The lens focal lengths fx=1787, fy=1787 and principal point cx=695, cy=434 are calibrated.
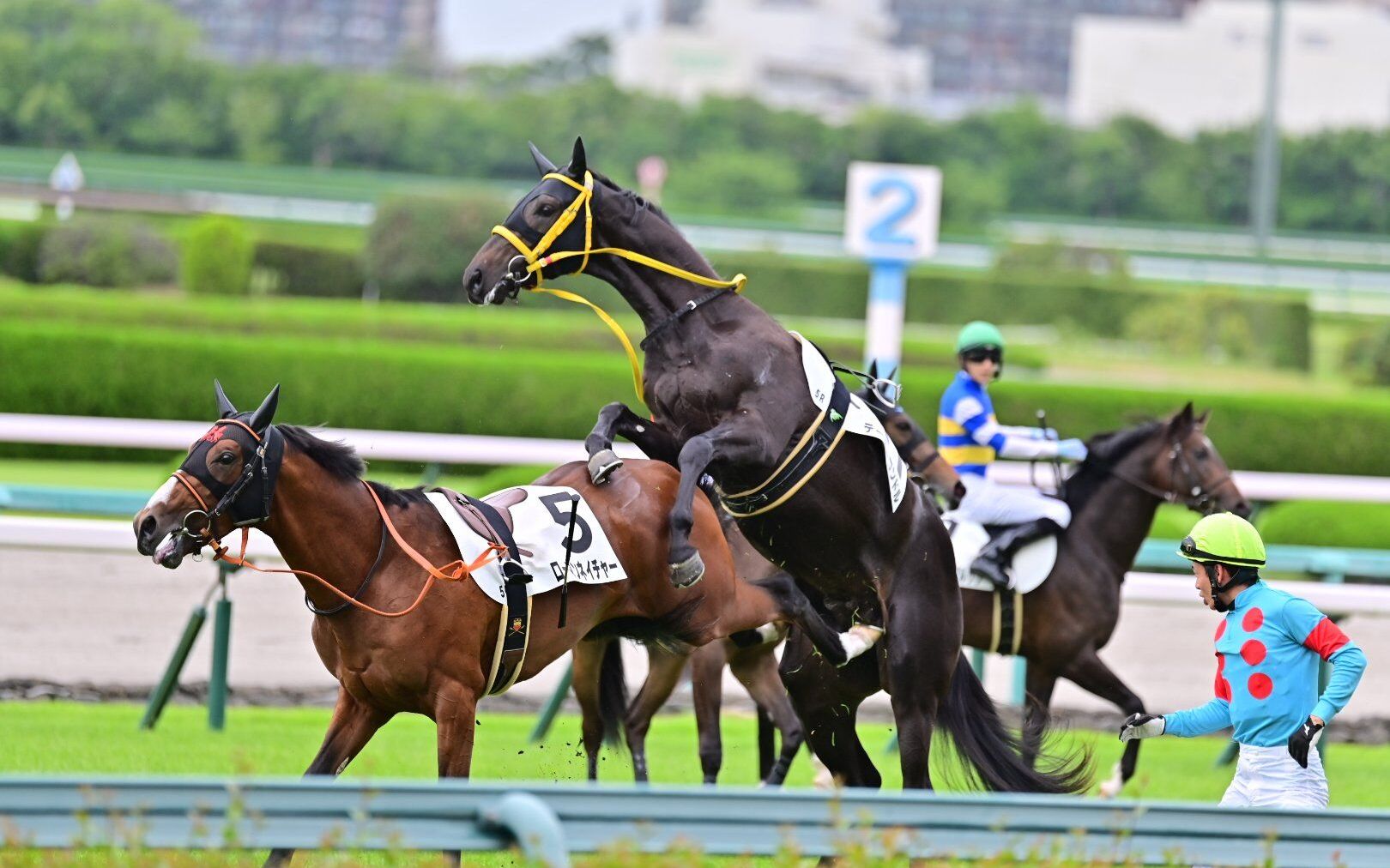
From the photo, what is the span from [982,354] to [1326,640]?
2854 mm

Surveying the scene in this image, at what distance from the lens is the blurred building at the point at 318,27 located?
75.6 metres

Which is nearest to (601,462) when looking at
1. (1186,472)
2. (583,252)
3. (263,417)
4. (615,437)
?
(615,437)

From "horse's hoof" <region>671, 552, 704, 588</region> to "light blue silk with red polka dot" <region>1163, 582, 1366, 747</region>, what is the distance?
53.2 inches

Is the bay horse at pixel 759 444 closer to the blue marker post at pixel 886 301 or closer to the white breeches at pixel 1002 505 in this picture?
the white breeches at pixel 1002 505

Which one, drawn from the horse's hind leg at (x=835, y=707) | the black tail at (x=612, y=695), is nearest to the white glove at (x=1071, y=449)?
the horse's hind leg at (x=835, y=707)

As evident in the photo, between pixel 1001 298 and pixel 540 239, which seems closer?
pixel 540 239

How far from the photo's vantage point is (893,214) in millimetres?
13930

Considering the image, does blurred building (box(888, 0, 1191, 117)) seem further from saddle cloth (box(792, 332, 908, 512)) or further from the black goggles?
saddle cloth (box(792, 332, 908, 512))

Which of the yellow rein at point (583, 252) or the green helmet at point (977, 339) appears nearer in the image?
the yellow rein at point (583, 252)

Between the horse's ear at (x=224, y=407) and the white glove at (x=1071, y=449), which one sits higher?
the horse's ear at (x=224, y=407)

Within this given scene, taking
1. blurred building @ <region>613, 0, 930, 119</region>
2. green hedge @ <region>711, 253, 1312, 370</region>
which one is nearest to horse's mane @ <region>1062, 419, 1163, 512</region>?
green hedge @ <region>711, 253, 1312, 370</region>

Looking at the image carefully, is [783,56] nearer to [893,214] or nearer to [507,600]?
[893,214]

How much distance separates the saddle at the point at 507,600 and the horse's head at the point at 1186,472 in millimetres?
3363

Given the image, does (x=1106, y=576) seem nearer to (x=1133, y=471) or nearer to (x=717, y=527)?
(x=1133, y=471)
